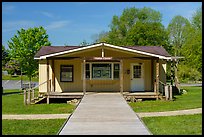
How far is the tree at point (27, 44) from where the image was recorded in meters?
36.2

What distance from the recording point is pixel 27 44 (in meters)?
37.6

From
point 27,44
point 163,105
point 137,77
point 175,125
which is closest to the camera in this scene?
point 175,125

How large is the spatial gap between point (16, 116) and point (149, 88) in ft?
34.1

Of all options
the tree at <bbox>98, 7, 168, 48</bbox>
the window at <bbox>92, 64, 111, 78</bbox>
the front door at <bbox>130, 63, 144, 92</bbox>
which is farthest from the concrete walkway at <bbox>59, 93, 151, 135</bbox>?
the tree at <bbox>98, 7, 168, 48</bbox>

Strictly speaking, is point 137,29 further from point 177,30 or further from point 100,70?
point 100,70

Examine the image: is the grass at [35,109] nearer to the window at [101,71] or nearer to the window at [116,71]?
the window at [101,71]

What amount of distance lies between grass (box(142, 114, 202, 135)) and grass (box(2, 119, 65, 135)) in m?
2.64

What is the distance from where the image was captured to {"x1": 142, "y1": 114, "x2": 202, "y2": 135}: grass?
27.5ft

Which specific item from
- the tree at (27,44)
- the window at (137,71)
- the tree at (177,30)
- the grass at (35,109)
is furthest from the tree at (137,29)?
the grass at (35,109)

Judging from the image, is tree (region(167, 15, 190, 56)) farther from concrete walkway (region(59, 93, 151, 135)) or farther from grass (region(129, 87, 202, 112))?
concrete walkway (region(59, 93, 151, 135))

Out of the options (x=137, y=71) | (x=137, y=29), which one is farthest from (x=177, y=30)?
(x=137, y=71)

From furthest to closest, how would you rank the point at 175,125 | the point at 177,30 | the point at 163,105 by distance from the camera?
the point at 177,30 → the point at 163,105 → the point at 175,125

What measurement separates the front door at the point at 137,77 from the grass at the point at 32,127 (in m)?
10.2

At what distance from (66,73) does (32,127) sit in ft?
36.1
